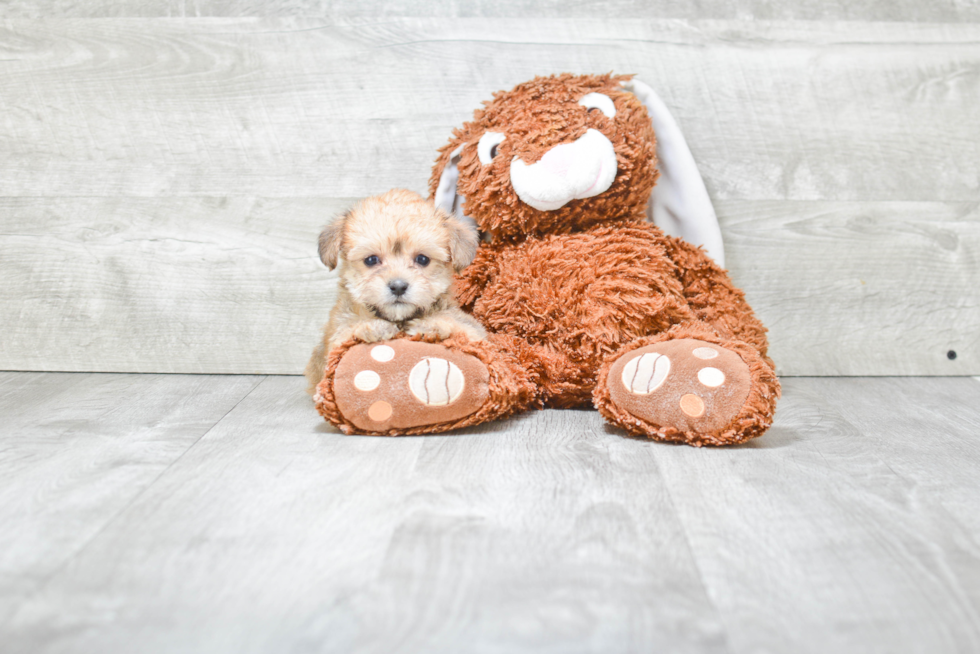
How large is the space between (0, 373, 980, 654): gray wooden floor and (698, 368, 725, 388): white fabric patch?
118 mm

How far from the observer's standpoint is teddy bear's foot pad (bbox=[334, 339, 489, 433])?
1.30 metres

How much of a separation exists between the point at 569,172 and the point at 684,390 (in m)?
0.48

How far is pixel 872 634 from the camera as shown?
73 cm

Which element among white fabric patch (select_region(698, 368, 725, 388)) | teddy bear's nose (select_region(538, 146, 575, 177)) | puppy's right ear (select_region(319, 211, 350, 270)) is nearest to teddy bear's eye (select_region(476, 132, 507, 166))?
teddy bear's nose (select_region(538, 146, 575, 177))

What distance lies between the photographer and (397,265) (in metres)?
1.39

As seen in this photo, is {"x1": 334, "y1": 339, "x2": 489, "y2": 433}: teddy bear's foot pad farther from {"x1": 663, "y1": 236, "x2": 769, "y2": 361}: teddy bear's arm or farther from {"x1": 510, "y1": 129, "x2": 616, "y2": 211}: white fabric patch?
{"x1": 663, "y1": 236, "x2": 769, "y2": 361}: teddy bear's arm

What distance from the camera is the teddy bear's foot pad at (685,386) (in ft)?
4.10

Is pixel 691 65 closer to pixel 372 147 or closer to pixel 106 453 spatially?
pixel 372 147

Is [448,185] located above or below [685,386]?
above

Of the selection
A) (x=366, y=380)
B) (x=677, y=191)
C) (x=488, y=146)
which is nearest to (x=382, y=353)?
(x=366, y=380)

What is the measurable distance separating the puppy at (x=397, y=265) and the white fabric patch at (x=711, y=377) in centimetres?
43

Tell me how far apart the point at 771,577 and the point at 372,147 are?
1.43 metres

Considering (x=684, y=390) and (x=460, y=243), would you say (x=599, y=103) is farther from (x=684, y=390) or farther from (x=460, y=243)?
(x=684, y=390)

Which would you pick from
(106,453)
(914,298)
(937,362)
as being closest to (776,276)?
(914,298)
